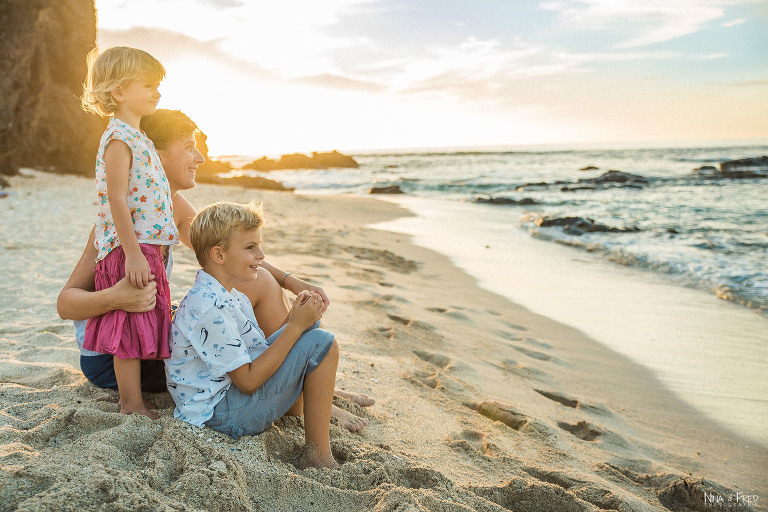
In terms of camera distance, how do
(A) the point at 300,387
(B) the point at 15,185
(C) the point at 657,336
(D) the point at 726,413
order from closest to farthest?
(A) the point at 300,387
(D) the point at 726,413
(C) the point at 657,336
(B) the point at 15,185

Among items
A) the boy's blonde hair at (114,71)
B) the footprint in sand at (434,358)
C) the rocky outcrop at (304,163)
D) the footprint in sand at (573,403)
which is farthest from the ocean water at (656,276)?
the rocky outcrop at (304,163)

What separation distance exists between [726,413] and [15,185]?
12703mm

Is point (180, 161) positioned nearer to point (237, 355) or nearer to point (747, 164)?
point (237, 355)

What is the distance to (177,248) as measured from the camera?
6.00 m

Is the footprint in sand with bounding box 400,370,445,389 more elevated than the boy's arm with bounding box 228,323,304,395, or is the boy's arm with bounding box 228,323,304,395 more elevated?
the boy's arm with bounding box 228,323,304,395

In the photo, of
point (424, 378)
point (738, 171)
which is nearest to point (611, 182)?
point (738, 171)

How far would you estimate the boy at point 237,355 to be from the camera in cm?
196

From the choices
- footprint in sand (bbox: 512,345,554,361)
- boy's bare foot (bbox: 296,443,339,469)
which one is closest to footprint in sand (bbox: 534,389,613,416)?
footprint in sand (bbox: 512,345,554,361)

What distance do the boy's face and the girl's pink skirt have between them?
385 millimetres

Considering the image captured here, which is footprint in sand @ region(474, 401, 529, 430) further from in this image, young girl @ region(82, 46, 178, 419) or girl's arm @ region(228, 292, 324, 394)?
young girl @ region(82, 46, 178, 419)

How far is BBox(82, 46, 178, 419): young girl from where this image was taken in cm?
208

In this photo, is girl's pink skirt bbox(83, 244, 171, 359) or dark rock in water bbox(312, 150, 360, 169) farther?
dark rock in water bbox(312, 150, 360, 169)

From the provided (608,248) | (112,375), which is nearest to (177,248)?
(112,375)

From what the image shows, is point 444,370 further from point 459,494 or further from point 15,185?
point 15,185
